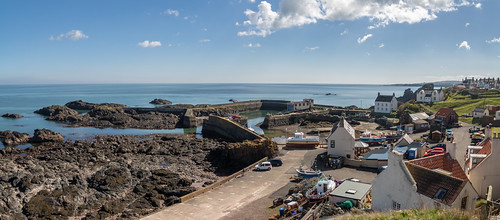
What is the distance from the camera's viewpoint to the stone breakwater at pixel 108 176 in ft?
71.7

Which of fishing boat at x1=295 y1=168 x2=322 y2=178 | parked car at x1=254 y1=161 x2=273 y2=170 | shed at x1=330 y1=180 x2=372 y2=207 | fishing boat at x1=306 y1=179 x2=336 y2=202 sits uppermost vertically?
shed at x1=330 y1=180 x2=372 y2=207

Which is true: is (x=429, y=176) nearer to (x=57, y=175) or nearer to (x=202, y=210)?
(x=202, y=210)

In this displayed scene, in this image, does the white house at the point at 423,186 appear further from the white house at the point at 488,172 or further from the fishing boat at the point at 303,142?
the fishing boat at the point at 303,142

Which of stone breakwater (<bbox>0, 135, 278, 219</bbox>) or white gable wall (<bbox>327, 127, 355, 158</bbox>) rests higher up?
white gable wall (<bbox>327, 127, 355, 158</bbox>)

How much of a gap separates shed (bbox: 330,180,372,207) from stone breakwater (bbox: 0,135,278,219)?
Result: 37.7 feet

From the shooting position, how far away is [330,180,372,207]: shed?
598 inches

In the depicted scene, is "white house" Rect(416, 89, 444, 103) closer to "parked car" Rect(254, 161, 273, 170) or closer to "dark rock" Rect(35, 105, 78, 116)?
"parked car" Rect(254, 161, 273, 170)

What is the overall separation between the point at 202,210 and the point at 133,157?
797 inches

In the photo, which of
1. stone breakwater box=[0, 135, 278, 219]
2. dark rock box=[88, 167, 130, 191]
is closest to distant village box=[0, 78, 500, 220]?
stone breakwater box=[0, 135, 278, 219]

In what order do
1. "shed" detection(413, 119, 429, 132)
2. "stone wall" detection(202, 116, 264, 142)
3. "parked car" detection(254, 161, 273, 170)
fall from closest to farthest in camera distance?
"parked car" detection(254, 161, 273, 170) < "shed" detection(413, 119, 429, 132) < "stone wall" detection(202, 116, 264, 142)

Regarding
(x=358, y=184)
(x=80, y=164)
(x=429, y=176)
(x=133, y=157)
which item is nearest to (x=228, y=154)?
(x=133, y=157)

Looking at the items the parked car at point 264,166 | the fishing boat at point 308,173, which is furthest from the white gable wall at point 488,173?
the parked car at point 264,166

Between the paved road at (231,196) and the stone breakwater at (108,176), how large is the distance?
10.7 feet

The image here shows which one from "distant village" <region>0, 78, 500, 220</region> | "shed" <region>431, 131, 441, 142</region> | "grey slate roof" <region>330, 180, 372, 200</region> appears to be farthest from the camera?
"shed" <region>431, 131, 441, 142</region>
